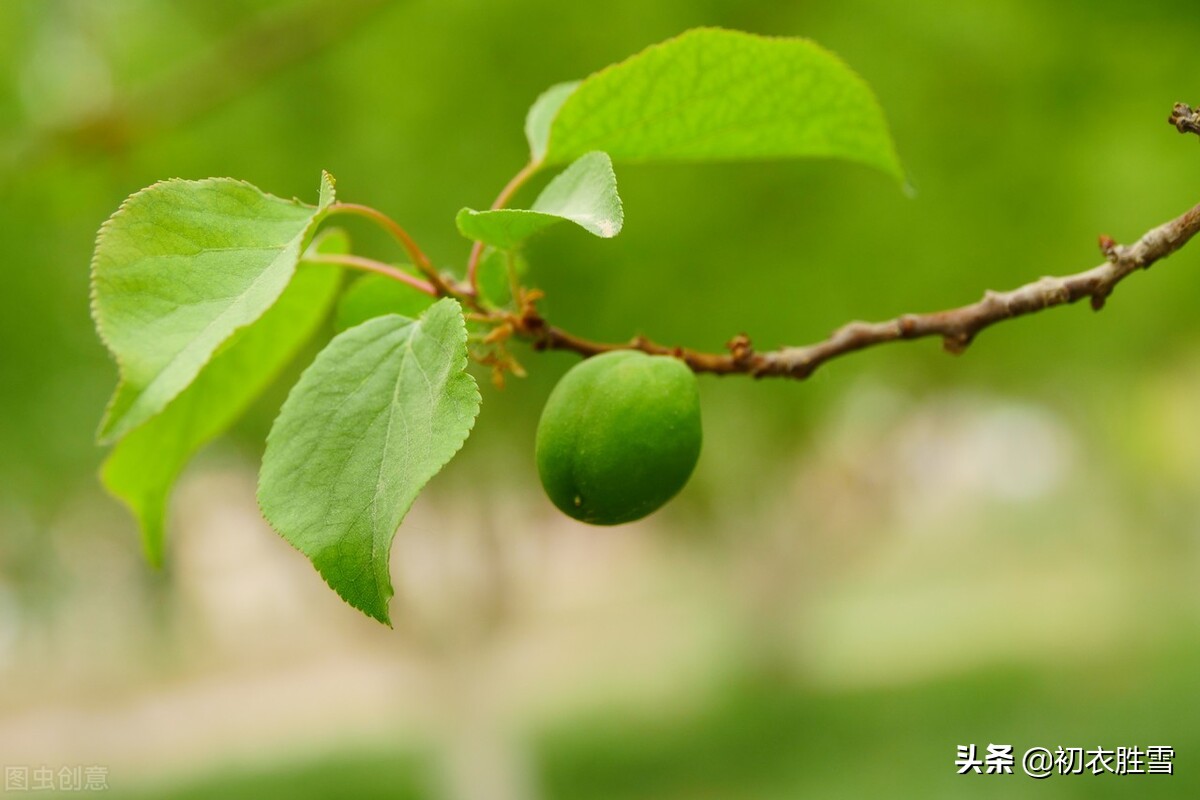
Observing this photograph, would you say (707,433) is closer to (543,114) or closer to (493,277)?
(543,114)

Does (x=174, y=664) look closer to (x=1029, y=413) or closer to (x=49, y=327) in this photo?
(x=1029, y=413)

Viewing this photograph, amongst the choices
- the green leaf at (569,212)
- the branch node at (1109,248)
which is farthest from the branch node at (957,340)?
the green leaf at (569,212)

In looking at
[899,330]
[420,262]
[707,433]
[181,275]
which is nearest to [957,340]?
[899,330]

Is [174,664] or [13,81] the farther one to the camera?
[174,664]

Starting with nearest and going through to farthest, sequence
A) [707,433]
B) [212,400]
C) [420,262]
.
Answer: [420,262]
[212,400]
[707,433]

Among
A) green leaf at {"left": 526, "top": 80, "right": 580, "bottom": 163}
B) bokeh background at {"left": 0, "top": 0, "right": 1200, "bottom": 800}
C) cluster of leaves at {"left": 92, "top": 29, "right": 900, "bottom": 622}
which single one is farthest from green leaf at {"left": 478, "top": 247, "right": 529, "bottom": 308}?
bokeh background at {"left": 0, "top": 0, "right": 1200, "bottom": 800}

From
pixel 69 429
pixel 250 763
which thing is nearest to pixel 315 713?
pixel 250 763

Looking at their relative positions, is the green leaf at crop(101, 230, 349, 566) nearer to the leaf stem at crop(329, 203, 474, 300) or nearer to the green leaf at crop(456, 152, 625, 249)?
the leaf stem at crop(329, 203, 474, 300)
